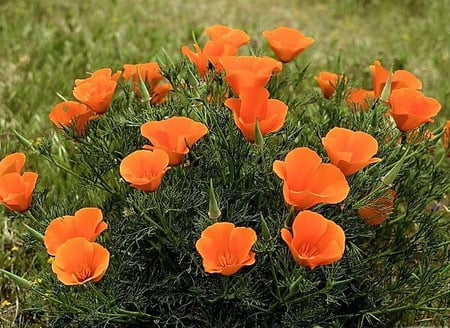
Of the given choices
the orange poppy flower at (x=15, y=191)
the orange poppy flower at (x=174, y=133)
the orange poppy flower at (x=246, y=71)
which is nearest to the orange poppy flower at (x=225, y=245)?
the orange poppy flower at (x=174, y=133)

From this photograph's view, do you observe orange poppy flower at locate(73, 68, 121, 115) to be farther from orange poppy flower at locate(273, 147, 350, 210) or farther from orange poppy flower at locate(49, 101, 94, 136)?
orange poppy flower at locate(273, 147, 350, 210)

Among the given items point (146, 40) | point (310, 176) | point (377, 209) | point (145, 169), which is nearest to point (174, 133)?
point (145, 169)

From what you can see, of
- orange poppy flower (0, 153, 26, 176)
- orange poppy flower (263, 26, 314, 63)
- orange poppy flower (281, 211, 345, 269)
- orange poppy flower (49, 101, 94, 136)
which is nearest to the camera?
orange poppy flower (281, 211, 345, 269)

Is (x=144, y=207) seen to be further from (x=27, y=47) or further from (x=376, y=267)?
(x=27, y=47)

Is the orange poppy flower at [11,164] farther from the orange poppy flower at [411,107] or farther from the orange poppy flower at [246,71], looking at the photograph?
the orange poppy flower at [411,107]

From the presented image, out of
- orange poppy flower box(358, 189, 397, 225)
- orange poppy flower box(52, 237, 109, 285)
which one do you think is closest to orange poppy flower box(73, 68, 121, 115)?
orange poppy flower box(52, 237, 109, 285)

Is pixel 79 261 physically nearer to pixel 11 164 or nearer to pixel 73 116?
pixel 11 164
